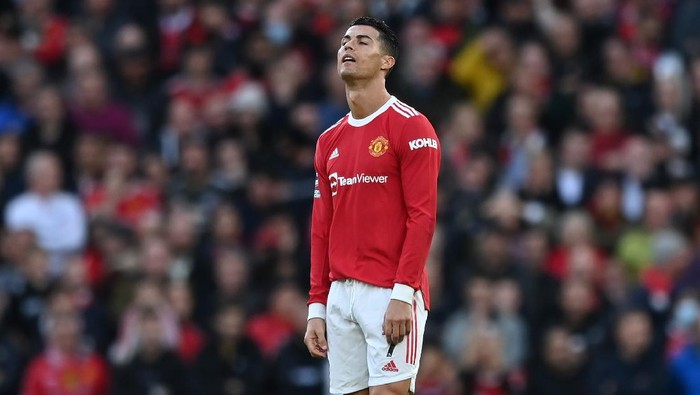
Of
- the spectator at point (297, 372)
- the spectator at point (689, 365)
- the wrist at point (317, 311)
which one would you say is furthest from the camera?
the spectator at point (297, 372)

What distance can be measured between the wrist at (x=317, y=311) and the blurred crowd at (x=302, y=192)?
184 inches

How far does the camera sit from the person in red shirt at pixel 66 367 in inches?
504

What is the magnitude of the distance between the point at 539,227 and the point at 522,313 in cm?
91

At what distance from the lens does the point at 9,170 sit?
1444 centimetres

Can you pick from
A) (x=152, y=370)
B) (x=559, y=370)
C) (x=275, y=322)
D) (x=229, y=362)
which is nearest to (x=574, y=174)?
(x=559, y=370)

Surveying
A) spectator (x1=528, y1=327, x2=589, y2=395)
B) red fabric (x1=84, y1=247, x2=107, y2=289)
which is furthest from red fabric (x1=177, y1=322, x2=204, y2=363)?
spectator (x1=528, y1=327, x2=589, y2=395)

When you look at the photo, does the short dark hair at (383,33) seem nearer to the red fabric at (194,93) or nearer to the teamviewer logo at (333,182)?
the teamviewer logo at (333,182)

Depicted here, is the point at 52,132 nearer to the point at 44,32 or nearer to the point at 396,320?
the point at 44,32

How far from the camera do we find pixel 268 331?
43.1ft

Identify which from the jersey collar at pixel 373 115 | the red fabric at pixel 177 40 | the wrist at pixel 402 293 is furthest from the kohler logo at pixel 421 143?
the red fabric at pixel 177 40

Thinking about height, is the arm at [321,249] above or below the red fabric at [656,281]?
above

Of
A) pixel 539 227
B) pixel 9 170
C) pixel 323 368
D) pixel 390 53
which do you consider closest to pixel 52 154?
pixel 9 170

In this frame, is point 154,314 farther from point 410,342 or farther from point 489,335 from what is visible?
point 410,342

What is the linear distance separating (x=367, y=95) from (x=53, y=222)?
720 centimetres
